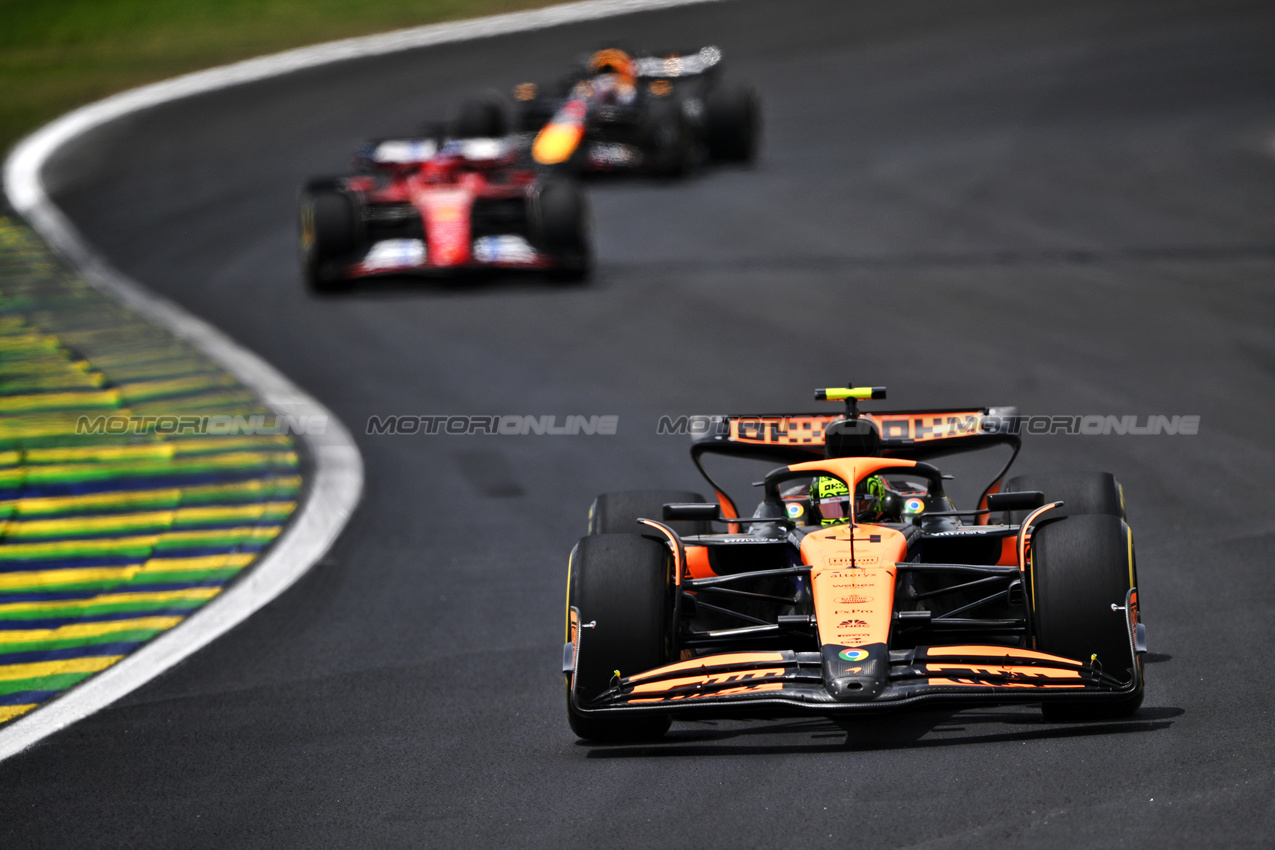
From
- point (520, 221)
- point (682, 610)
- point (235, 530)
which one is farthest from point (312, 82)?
point (682, 610)

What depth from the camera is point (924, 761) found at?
6645 mm

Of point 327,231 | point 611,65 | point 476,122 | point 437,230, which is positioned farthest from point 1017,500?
point 611,65

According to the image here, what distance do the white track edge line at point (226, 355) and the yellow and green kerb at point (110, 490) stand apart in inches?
6.0

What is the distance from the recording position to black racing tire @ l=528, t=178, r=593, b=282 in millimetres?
17609

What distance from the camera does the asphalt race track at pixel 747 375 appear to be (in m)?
6.50

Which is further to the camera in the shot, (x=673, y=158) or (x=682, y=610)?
(x=673, y=158)

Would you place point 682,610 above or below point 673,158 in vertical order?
above

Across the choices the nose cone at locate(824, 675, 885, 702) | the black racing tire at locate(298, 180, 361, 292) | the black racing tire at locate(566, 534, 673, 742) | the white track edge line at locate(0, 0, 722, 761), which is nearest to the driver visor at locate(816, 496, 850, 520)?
the black racing tire at locate(566, 534, 673, 742)

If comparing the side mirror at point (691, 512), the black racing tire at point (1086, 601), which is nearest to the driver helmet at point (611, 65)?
the side mirror at point (691, 512)

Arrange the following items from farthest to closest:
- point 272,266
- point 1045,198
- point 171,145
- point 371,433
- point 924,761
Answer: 1. point 171,145
2. point 1045,198
3. point 272,266
4. point 371,433
5. point 924,761

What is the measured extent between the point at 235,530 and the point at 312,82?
2018 cm

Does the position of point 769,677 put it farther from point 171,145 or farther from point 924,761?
point 171,145

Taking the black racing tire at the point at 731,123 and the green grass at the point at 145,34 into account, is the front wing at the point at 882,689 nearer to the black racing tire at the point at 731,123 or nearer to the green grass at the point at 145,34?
the black racing tire at the point at 731,123

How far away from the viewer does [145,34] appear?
111 feet
